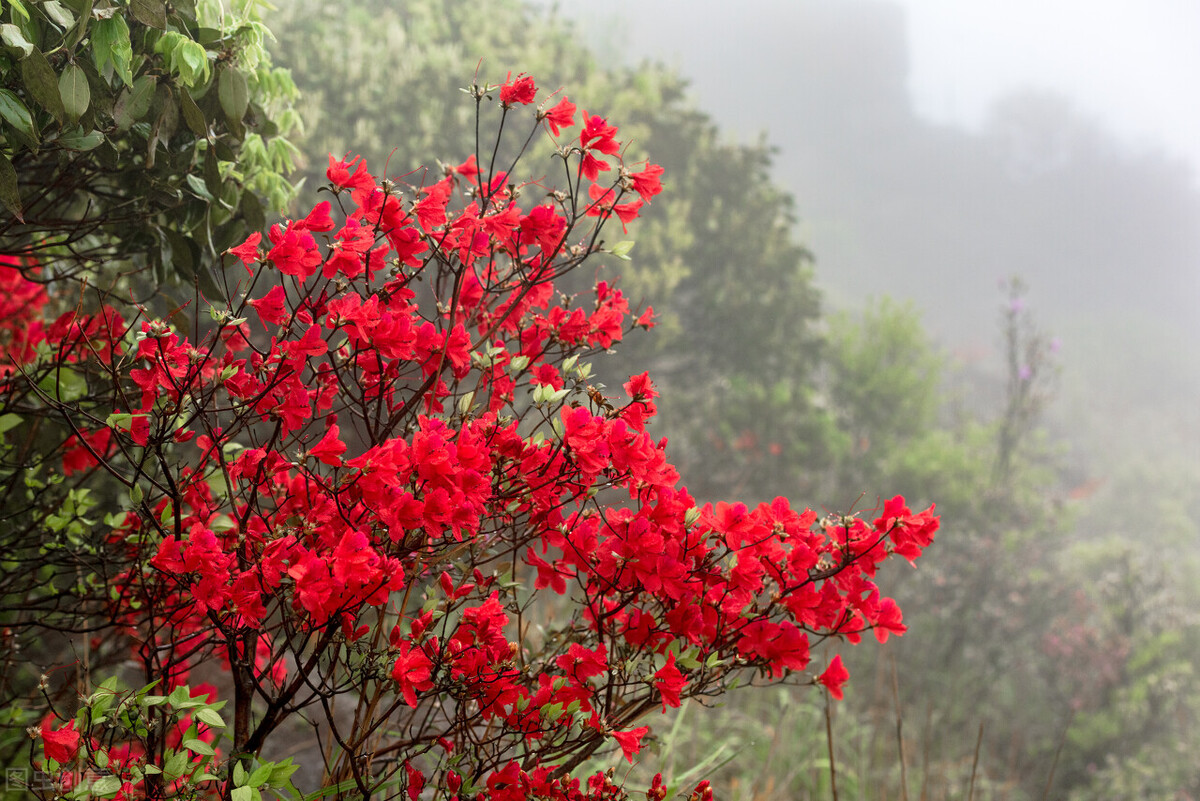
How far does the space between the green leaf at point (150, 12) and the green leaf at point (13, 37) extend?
16 centimetres

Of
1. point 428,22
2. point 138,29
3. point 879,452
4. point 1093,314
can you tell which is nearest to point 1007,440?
point 879,452

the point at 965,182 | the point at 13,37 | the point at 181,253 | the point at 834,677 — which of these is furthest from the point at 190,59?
the point at 965,182

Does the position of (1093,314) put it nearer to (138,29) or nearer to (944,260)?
(944,260)

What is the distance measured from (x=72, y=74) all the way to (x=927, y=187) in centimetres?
3305

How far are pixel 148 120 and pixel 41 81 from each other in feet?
0.91

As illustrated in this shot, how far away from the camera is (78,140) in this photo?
1.15 metres

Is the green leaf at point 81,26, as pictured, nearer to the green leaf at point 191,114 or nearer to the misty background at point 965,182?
the green leaf at point 191,114

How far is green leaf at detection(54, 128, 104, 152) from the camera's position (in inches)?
45.2

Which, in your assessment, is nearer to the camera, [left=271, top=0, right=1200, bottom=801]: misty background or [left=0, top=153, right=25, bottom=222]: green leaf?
[left=0, top=153, right=25, bottom=222]: green leaf

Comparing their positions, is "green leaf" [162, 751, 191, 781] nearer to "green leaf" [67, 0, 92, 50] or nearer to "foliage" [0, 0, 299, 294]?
"foliage" [0, 0, 299, 294]

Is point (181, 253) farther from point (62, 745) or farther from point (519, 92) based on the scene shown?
point (62, 745)

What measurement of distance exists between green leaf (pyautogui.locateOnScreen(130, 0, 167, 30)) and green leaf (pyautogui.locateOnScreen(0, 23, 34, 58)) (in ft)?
0.53

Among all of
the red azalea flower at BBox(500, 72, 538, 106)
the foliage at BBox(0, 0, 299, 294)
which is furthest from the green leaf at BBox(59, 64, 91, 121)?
the red azalea flower at BBox(500, 72, 538, 106)

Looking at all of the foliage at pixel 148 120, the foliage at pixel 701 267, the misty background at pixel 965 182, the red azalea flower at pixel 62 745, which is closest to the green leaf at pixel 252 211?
the foliage at pixel 148 120
